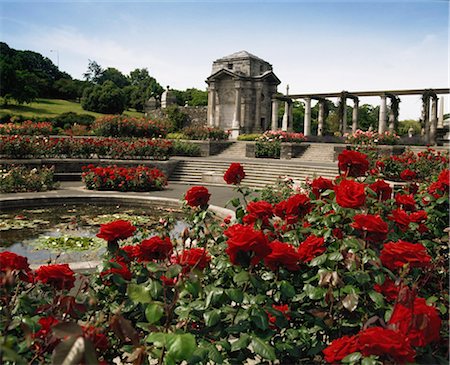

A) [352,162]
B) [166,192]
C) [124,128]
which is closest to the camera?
[352,162]

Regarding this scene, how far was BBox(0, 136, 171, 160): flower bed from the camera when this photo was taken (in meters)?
18.0

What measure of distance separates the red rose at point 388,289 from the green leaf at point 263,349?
785 millimetres

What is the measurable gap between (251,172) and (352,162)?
16.4 metres

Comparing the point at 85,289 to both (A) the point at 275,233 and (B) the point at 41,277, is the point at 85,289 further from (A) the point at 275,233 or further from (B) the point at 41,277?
(A) the point at 275,233

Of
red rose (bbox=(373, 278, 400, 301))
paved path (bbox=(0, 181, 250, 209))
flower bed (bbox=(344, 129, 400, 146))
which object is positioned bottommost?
paved path (bbox=(0, 181, 250, 209))

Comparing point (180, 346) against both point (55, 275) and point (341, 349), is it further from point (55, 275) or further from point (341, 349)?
point (55, 275)

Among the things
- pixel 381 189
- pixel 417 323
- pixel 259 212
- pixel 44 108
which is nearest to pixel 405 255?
pixel 417 323

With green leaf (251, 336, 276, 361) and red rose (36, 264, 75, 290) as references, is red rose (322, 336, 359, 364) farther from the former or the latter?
red rose (36, 264, 75, 290)

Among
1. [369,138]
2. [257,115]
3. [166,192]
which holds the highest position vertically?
[257,115]

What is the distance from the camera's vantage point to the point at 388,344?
61.4 inches

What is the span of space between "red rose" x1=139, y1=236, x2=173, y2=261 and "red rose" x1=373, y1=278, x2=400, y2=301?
4.26 ft

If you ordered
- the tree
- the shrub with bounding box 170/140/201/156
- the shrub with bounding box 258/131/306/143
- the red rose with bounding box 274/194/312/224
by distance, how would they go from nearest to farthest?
the red rose with bounding box 274/194/312/224, the shrub with bounding box 170/140/201/156, the shrub with bounding box 258/131/306/143, the tree

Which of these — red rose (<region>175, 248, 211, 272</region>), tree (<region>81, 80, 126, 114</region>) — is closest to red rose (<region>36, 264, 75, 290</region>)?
red rose (<region>175, 248, 211, 272</region>)

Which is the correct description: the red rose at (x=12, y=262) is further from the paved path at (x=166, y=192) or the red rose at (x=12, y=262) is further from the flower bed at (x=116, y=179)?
the flower bed at (x=116, y=179)
